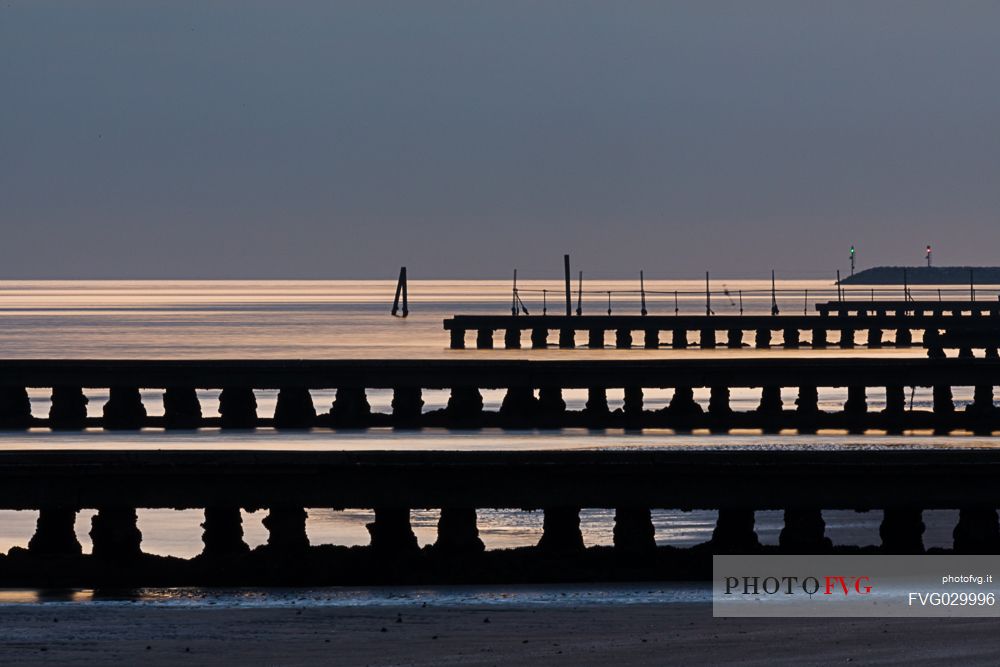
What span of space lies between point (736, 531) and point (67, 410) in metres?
24.6

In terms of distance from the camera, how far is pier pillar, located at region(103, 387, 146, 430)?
131 feet

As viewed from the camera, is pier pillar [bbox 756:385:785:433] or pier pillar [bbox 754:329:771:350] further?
pier pillar [bbox 754:329:771:350]

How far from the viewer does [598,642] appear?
1372 centimetres

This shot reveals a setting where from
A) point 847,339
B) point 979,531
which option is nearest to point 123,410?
point 979,531

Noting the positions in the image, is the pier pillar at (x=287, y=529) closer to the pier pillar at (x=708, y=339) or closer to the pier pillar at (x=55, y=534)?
the pier pillar at (x=55, y=534)

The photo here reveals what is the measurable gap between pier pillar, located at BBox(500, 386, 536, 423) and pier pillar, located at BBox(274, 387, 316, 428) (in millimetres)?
4192

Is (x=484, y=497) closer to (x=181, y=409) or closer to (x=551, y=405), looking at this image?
(x=551, y=405)

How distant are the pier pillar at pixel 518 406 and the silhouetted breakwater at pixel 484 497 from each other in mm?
21520

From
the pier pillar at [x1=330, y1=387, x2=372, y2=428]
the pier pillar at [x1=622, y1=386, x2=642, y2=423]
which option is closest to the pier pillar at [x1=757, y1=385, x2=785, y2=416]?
the pier pillar at [x1=622, y1=386, x2=642, y2=423]

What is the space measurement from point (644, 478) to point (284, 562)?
3571 mm

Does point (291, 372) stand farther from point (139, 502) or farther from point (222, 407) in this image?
point (139, 502)

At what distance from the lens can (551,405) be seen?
Answer: 40.6 m

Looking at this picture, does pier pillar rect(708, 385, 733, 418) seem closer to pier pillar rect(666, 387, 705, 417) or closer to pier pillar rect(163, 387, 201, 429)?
pier pillar rect(666, 387, 705, 417)

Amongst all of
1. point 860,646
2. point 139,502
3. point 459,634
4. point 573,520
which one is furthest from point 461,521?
point 860,646
